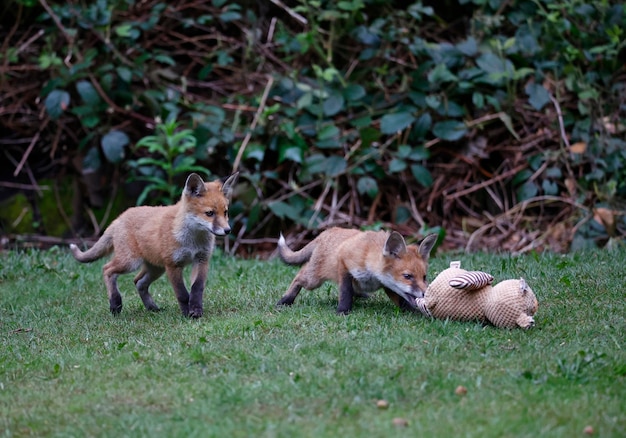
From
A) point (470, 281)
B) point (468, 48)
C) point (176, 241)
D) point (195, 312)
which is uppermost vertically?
point (470, 281)

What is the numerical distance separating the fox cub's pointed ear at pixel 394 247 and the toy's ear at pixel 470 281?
0.61 meters

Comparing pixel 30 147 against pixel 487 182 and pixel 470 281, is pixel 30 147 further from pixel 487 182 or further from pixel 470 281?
→ pixel 470 281

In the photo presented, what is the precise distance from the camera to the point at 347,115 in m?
11.7

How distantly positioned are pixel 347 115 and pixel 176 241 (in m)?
5.44

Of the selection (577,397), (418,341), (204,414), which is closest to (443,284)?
(418,341)

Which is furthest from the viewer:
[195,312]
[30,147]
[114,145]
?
[30,147]

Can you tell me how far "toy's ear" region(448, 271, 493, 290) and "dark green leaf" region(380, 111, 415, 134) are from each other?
17.3 feet

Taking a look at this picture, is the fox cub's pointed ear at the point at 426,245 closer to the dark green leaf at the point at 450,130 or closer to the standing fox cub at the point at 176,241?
the standing fox cub at the point at 176,241

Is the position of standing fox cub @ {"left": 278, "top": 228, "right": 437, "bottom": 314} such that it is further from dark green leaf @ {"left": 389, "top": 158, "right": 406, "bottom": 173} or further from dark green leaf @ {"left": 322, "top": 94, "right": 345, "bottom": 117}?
dark green leaf @ {"left": 322, "top": 94, "right": 345, "bottom": 117}

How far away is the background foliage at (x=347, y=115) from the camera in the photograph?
434 inches

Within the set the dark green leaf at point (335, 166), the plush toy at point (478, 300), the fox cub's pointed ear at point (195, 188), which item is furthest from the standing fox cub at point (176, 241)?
the dark green leaf at point (335, 166)

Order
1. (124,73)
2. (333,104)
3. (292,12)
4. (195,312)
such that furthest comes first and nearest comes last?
1. (292,12)
2. (124,73)
3. (333,104)
4. (195,312)

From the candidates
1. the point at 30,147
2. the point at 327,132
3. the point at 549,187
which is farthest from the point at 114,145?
the point at 549,187

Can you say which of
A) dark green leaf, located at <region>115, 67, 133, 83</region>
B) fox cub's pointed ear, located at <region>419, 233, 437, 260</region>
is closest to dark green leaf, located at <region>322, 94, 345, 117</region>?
dark green leaf, located at <region>115, 67, 133, 83</region>
